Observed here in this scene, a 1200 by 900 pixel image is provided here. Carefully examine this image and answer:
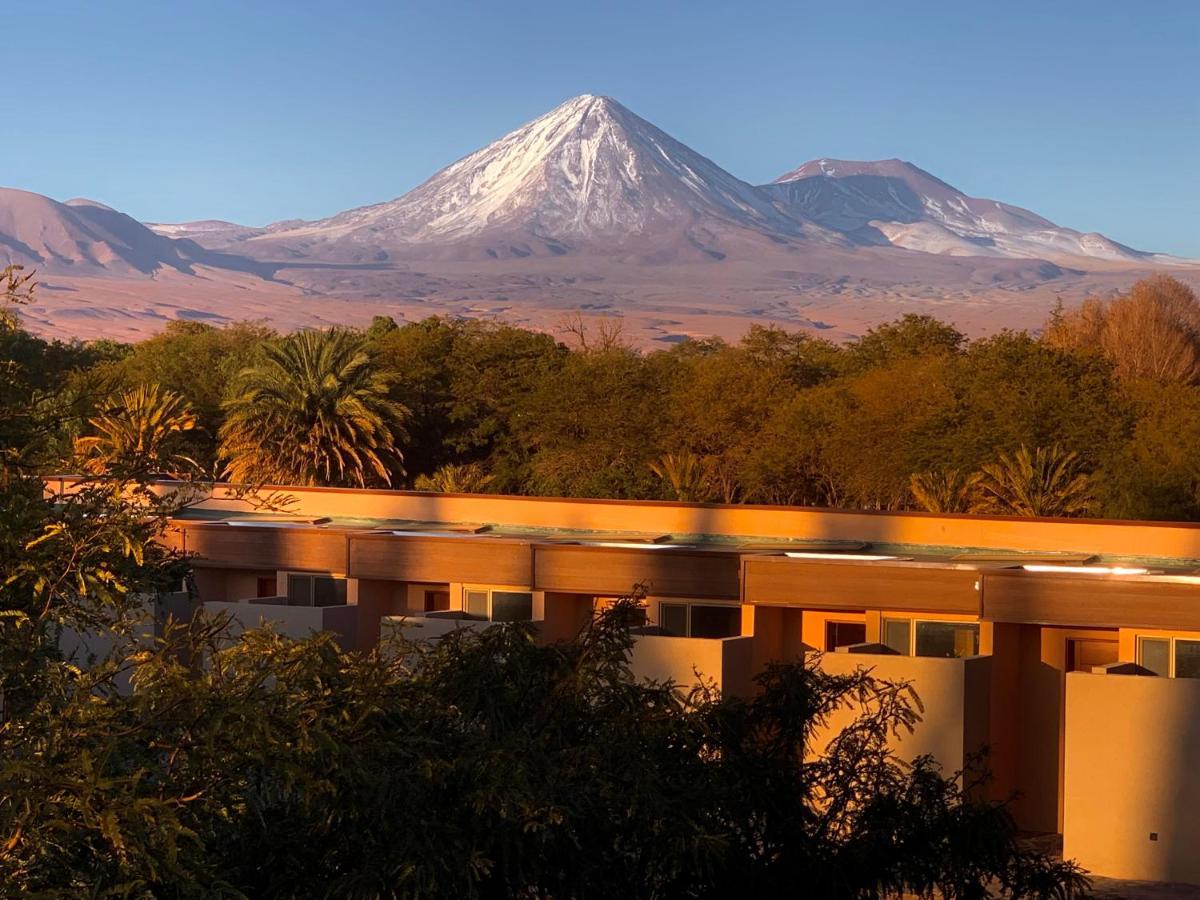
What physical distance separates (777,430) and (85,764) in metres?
62.8

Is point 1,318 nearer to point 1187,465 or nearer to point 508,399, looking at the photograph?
point 1187,465

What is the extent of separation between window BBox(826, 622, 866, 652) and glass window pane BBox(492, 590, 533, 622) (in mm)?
4900

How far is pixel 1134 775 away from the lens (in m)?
21.8

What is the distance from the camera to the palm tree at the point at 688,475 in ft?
171

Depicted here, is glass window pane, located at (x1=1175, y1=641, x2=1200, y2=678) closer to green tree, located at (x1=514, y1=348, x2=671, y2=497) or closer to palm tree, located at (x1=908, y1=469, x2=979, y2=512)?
palm tree, located at (x1=908, y1=469, x2=979, y2=512)

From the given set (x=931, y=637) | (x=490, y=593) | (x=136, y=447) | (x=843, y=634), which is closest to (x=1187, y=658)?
(x=931, y=637)

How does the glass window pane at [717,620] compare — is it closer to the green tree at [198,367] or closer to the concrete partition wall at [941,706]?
the concrete partition wall at [941,706]

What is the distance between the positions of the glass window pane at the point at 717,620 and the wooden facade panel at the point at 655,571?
1.74 feet

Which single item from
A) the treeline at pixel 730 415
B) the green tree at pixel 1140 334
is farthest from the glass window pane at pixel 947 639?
the green tree at pixel 1140 334

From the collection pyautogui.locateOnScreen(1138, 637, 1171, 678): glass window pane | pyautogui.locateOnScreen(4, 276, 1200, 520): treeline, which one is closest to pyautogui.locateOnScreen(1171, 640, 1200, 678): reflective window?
pyautogui.locateOnScreen(1138, 637, 1171, 678): glass window pane

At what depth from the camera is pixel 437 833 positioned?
11.1 metres

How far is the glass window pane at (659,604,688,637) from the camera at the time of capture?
88.9ft

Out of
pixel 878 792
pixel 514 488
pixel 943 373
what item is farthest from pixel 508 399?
pixel 878 792

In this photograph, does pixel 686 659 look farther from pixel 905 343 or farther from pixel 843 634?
pixel 905 343
